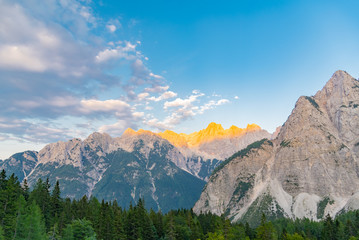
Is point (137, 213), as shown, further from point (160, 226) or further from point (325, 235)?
point (325, 235)

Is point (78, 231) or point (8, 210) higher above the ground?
point (8, 210)

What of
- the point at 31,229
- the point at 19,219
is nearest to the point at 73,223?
the point at 31,229

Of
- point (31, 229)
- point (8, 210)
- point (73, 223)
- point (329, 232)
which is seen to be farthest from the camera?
point (329, 232)

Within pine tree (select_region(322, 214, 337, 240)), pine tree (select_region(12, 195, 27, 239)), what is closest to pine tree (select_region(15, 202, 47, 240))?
pine tree (select_region(12, 195, 27, 239))

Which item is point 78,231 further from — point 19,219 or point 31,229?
point 19,219

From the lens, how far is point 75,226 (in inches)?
2702

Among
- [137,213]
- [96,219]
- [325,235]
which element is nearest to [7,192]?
[96,219]

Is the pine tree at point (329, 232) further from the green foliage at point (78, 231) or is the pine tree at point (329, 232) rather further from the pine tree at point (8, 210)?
the pine tree at point (8, 210)

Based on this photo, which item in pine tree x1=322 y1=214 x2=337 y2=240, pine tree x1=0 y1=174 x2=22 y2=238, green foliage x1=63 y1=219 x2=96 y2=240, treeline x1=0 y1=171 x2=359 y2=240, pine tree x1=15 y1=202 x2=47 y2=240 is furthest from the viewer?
pine tree x1=322 y1=214 x2=337 y2=240

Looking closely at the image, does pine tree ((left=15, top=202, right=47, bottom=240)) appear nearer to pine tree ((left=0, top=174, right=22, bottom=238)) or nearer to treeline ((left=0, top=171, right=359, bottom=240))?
treeline ((left=0, top=171, right=359, bottom=240))

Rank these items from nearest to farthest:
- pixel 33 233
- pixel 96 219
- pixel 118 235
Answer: pixel 33 233 < pixel 118 235 < pixel 96 219

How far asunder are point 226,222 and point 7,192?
6519cm

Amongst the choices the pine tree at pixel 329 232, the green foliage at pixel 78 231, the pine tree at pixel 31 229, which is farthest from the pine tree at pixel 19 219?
the pine tree at pixel 329 232

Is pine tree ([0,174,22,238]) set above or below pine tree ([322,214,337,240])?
above
